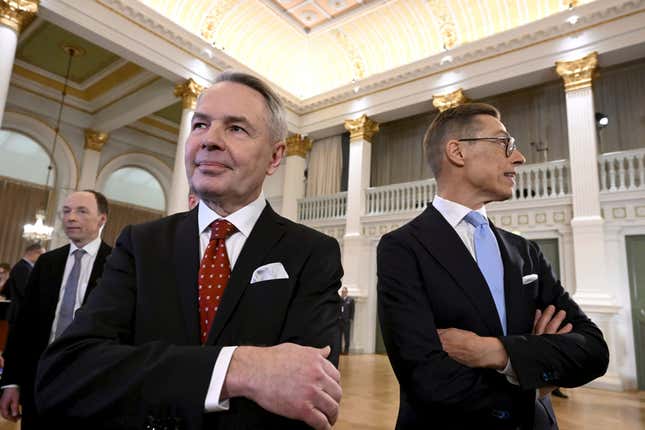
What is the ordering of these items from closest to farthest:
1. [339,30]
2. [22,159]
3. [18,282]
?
[18,282]
[339,30]
[22,159]

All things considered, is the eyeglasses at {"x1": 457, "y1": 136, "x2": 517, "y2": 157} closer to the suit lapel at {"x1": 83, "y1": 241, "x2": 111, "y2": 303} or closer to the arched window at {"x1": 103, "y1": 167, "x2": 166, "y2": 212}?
the suit lapel at {"x1": 83, "y1": 241, "x2": 111, "y2": 303}

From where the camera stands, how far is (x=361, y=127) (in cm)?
1123

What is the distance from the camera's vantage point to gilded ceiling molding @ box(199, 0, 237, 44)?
9966mm

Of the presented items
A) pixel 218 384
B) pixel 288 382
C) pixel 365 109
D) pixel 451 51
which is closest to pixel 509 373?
pixel 288 382

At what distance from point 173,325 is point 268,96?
72 centimetres

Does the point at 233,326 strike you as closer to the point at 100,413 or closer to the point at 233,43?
the point at 100,413

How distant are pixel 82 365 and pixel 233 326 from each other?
328mm

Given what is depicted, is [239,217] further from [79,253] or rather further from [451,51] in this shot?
[451,51]

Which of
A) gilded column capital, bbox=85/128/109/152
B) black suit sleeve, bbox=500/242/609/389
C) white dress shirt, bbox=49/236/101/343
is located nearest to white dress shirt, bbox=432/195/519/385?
black suit sleeve, bbox=500/242/609/389

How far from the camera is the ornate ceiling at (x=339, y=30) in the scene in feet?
31.2

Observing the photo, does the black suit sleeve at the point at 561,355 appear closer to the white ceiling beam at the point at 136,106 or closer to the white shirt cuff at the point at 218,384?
the white shirt cuff at the point at 218,384

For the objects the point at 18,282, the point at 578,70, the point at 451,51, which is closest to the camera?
the point at 18,282

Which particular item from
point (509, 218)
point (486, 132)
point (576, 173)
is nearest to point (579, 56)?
point (576, 173)

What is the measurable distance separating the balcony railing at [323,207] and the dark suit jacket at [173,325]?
10.4m
